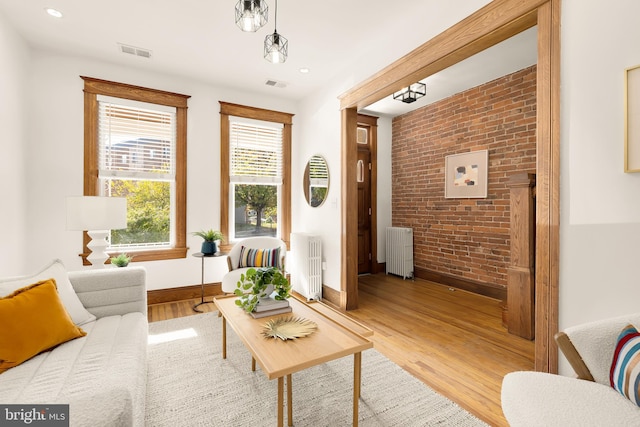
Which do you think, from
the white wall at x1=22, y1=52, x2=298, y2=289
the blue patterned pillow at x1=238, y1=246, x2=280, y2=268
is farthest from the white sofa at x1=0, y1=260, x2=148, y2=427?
the white wall at x1=22, y1=52, x2=298, y2=289

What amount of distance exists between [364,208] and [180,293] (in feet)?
10.5

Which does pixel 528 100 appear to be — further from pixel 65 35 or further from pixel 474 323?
pixel 65 35

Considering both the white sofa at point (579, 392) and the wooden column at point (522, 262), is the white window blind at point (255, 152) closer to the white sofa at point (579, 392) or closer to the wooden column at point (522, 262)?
the wooden column at point (522, 262)

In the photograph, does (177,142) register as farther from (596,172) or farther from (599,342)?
(599,342)

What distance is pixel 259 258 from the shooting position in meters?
3.63

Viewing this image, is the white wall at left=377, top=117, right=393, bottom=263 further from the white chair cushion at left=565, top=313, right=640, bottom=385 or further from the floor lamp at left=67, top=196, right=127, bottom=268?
the white chair cushion at left=565, top=313, right=640, bottom=385

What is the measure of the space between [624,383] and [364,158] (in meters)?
4.51

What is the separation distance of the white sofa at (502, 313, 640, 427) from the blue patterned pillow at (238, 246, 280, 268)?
268 cm

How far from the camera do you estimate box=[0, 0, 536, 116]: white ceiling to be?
2500 mm

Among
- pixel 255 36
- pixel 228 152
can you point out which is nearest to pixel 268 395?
pixel 255 36

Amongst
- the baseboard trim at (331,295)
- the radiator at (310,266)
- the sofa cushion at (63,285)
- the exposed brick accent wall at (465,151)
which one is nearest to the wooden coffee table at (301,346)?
the sofa cushion at (63,285)

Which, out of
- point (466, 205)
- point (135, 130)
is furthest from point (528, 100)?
point (135, 130)

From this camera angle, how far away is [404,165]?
5379 mm

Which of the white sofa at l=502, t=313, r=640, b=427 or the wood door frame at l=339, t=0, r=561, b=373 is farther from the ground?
the wood door frame at l=339, t=0, r=561, b=373
